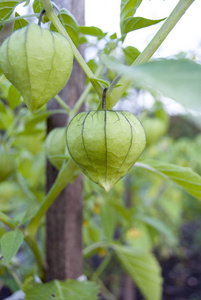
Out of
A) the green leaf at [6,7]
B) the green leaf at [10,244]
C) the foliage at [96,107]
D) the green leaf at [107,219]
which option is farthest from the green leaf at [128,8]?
the green leaf at [107,219]

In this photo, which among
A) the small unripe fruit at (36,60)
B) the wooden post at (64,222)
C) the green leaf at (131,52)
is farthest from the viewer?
the wooden post at (64,222)

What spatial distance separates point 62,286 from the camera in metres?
0.43

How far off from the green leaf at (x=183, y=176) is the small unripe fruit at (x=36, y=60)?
0.18 m

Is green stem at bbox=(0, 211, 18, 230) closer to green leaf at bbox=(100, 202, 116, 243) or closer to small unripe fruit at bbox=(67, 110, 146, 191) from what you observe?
small unripe fruit at bbox=(67, 110, 146, 191)

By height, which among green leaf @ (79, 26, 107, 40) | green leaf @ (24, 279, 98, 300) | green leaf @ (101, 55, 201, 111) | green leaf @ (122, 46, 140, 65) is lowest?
green leaf @ (24, 279, 98, 300)

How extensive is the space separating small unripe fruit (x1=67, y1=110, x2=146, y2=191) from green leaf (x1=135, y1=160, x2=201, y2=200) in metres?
0.11

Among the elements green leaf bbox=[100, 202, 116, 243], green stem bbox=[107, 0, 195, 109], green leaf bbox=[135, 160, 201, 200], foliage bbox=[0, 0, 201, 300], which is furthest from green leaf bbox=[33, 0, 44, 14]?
green leaf bbox=[100, 202, 116, 243]

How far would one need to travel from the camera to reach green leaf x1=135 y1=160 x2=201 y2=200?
338 mm

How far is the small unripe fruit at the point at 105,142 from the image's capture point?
9.1 inches

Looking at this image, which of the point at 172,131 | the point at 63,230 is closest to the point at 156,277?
the point at 63,230

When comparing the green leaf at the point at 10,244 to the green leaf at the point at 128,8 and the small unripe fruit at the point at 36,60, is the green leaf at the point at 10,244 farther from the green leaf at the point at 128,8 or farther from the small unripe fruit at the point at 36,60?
the green leaf at the point at 128,8

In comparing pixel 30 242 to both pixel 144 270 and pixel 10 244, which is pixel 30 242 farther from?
pixel 144 270

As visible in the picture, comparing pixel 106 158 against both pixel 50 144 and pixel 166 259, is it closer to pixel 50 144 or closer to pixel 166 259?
pixel 50 144

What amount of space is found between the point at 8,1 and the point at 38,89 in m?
0.09
